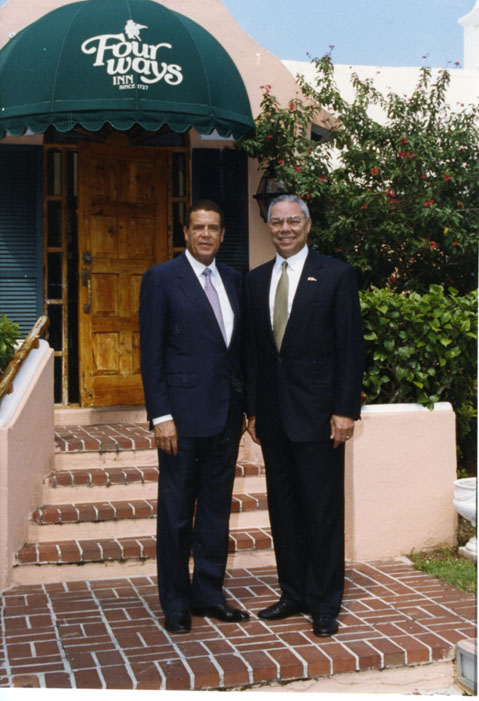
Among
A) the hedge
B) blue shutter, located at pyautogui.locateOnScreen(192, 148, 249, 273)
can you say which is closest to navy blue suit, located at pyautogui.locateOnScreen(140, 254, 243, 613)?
the hedge

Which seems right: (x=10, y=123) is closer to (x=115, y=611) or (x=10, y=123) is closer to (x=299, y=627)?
(x=115, y=611)

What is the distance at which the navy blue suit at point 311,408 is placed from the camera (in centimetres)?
404

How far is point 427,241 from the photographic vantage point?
6781 millimetres

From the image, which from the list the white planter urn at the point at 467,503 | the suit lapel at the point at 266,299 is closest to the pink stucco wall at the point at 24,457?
the suit lapel at the point at 266,299

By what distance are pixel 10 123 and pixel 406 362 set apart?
130 inches

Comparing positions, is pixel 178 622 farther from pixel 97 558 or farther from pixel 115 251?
pixel 115 251

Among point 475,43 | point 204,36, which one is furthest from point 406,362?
point 204,36

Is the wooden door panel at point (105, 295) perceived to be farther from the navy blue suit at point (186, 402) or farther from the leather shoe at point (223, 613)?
the leather shoe at point (223, 613)

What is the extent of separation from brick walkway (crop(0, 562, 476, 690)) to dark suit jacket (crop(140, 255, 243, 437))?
101 cm

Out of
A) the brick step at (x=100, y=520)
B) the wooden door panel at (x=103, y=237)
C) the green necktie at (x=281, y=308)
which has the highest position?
the wooden door panel at (x=103, y=237)

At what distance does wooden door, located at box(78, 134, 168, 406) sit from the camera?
718cm

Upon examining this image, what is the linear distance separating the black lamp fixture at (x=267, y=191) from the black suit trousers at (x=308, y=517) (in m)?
3.54

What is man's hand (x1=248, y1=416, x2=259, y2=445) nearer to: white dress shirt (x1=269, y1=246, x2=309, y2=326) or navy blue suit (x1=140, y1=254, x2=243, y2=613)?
navy blue suit (x1=140, y1=254, x2=243, y2=613)

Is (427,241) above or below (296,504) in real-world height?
above
